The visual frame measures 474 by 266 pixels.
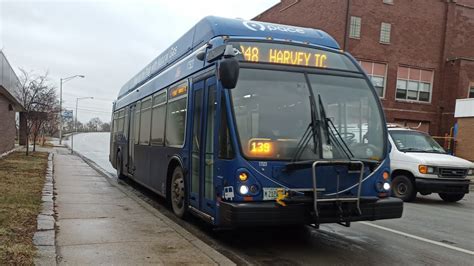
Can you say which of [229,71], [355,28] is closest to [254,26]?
[229,71]

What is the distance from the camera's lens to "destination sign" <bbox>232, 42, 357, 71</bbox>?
644 centimetres

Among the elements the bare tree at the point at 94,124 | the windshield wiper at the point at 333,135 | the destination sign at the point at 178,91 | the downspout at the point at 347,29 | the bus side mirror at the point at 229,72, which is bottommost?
the bare tree at the point at 94,124

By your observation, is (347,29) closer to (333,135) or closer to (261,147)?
(333,135)

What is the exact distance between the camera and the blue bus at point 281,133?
5.91 meters

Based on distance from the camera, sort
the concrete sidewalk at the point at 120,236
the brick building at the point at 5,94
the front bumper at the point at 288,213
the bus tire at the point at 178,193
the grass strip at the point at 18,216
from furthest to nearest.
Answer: the brick building at the point at 5,94 → the bus tire at the point at 178,193 → the front bumper at the point at 288,213 → the concrete sidewalk at the point at 120,236 → the grass strip at the point at 18,216

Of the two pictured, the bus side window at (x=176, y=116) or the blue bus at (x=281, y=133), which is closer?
the blue bus at (x=281, y=133)

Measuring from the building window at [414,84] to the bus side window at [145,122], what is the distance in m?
26.8

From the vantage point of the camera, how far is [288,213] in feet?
19.3

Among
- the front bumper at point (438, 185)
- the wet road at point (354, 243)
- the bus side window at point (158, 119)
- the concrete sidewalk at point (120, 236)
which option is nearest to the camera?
the concrete sidewalk at point (120, 236)

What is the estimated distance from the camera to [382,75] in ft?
112

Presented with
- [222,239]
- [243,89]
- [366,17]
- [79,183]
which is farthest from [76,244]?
[366,17]

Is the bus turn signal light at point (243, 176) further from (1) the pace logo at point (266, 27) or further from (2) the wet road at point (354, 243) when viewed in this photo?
(1) the pace logo at point (266, 27)

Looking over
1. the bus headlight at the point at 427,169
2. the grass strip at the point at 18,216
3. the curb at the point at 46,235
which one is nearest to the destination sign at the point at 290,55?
the curb at the point at 46,235

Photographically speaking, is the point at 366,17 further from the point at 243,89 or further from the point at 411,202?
the point at 243,89
